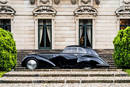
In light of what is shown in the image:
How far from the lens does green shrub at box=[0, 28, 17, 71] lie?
26.9 feet

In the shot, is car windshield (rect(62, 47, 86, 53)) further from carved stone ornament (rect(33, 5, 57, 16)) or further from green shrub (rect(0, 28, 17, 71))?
carved stone ornament (rect(33, 5, 57, 16))

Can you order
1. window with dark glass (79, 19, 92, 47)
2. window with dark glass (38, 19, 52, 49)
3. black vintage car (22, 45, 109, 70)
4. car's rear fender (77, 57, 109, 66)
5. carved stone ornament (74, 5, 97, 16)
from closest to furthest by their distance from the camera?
car's rear fender (77, 57, 109, 66) → black vintage car (22, 45, 109, 70) → carved stone ornament (74, 5, 97, 16) → window with dark glass (38, 19, 52, 49) → window with dark glass (79, 19, 92, 47)

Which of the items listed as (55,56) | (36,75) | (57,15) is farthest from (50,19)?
(36,75)

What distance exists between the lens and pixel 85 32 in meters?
14.2

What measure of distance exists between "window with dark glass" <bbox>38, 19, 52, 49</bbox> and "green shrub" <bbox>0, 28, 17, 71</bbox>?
551cm

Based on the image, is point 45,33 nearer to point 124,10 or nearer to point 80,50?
point 80,50

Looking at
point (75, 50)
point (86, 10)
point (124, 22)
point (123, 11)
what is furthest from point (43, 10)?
point (124, 22)

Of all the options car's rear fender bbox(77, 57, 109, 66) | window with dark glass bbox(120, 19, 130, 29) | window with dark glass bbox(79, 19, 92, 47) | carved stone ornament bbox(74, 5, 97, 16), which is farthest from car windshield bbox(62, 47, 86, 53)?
window with dark glass bbox(120, 19, 130, 29)

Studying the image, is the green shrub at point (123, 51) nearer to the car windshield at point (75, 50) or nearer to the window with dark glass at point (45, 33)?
the car windshield at point (75, 50)

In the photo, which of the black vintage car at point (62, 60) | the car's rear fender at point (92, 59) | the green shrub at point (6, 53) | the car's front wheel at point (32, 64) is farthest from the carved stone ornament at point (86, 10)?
the green shrub at point (6, 53)

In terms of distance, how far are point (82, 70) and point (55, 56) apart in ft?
5.86

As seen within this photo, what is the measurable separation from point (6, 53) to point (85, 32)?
819 cm

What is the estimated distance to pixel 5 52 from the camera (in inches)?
324

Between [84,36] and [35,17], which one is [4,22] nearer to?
[35,17]
